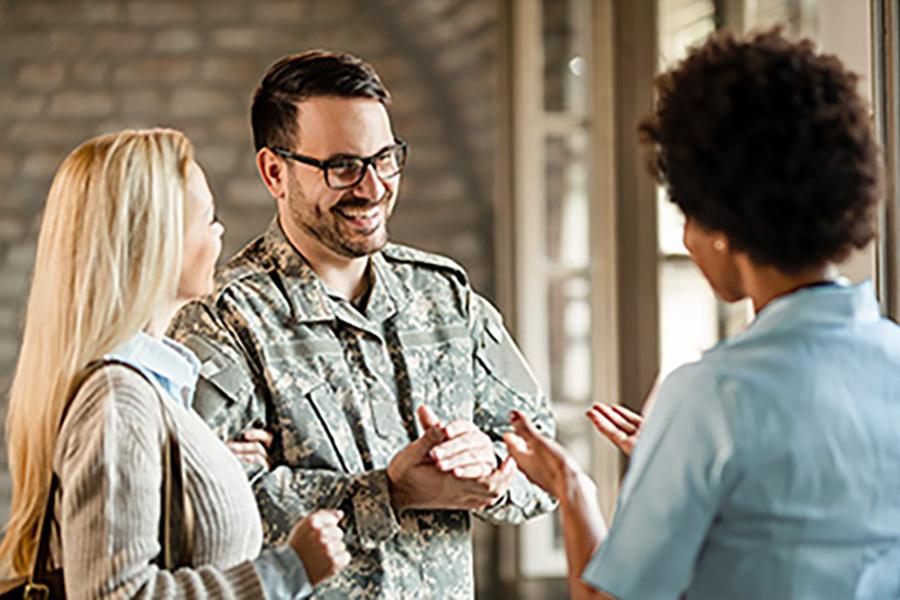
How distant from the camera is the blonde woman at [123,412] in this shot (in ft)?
4.82

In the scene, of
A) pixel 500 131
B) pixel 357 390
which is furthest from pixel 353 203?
pixel 500 131

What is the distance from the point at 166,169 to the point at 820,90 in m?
0.75

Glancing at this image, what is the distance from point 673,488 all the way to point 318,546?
1.62ft

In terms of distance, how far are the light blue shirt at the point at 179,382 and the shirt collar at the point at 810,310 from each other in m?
0.59

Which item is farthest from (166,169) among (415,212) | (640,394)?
(415,212)

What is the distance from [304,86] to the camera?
214cm

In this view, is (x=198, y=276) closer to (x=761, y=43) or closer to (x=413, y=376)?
(x=413, y=376)

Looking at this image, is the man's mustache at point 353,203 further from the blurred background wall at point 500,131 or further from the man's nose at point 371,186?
the blurred background wall at point 500,131

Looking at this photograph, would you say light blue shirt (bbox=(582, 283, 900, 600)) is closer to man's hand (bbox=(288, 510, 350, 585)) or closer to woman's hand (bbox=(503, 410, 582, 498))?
woman's hand (bbox=(503, 410, 582, 498))

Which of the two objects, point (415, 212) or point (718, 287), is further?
point (415, 212)

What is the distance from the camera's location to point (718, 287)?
1.42 metres

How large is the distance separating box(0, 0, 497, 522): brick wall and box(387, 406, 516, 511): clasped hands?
343cm

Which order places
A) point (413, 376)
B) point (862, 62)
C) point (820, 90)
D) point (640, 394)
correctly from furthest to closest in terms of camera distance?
point (640, 394) < point (862, 62) < point (413, 376) < point (820, 90)

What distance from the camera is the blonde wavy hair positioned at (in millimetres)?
1542
